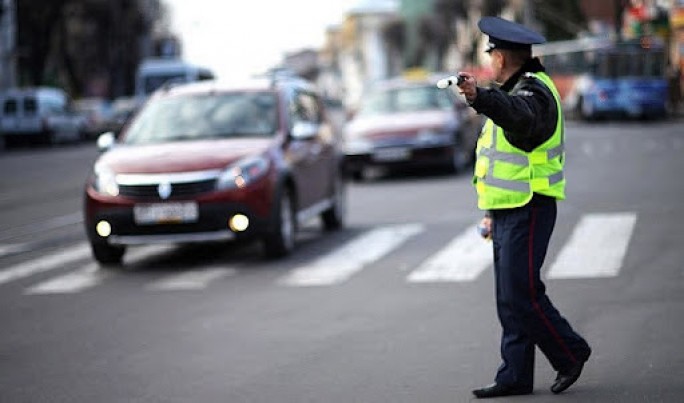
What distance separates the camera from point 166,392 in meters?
7.11

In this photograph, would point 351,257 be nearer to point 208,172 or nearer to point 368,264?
point 368,264

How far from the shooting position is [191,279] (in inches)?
463

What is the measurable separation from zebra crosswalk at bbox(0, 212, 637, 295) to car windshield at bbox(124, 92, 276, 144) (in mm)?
1183

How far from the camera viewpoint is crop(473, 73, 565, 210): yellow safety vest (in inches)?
253

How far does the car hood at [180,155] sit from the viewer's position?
1248 cm

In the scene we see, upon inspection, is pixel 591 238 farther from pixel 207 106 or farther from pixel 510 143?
pixel 510 143

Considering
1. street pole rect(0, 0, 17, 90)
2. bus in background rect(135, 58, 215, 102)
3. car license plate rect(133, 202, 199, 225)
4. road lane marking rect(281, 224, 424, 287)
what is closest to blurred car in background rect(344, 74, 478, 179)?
road lane marking rect(281, 224, 424, 287)

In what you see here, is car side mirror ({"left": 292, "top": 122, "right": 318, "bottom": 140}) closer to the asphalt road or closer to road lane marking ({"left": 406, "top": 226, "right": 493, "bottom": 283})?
the asphalt road

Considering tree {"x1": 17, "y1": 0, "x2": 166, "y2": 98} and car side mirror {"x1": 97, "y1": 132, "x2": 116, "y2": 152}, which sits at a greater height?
car side mirror {"x1": 97, "y1": 132, "x2": 116, "y2": 152}

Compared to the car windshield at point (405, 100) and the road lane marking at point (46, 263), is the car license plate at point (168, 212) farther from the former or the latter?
the car windshield at point (405, 100)

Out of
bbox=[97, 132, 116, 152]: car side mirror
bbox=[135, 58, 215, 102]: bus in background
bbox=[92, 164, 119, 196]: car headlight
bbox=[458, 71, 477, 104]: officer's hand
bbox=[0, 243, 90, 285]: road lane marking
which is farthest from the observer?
bbox=[135, 58, 215, 102]: bus in background

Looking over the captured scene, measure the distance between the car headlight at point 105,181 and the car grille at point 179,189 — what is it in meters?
0.23

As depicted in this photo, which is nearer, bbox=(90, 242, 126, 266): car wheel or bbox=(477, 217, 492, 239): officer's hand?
bbox=(477, 217, 492, 239): officer's hand

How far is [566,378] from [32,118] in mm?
46300
